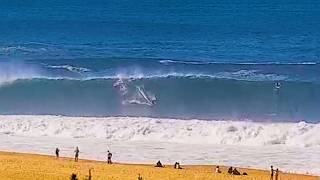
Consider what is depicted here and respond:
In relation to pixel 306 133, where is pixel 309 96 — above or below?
above

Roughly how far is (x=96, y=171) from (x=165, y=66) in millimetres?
40609

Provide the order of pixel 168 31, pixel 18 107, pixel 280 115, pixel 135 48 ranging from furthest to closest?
pixel 168 31
pixel 135 48
pixel 18 107
pixel 280 115

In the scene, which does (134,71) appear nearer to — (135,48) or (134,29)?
(135,48)

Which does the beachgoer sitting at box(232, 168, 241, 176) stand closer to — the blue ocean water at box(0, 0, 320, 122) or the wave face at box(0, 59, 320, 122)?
the wave face at box(0, 59, 320, 122)

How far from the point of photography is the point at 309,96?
7556 cm

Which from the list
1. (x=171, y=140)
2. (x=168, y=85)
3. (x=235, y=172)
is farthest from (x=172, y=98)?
(x=235, y=172)

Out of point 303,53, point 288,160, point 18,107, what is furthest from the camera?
point 303,53

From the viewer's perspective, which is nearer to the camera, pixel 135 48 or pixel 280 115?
pixel 280 115

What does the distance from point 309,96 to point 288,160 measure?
20453mm

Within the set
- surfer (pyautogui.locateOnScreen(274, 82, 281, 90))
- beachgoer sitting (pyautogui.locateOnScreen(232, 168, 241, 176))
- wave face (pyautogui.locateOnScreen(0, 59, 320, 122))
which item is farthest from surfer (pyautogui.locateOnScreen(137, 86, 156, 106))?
beachgoer sitting (pyautogui.locateOnScreen(232, 168, 241, 176))

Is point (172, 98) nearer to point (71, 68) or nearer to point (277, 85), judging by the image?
point (277, 85)

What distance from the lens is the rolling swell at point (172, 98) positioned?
234ft

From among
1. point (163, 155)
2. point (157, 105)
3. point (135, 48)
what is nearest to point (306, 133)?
point (163, 155)

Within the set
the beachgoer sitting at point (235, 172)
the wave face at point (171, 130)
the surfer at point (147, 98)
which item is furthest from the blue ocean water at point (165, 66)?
the beachgoer sitting at point (235, 172)
